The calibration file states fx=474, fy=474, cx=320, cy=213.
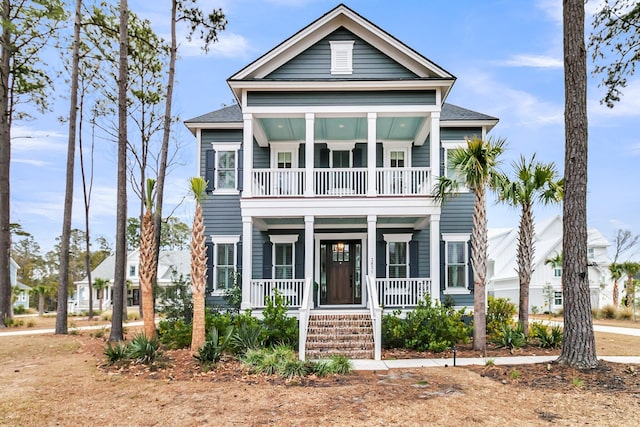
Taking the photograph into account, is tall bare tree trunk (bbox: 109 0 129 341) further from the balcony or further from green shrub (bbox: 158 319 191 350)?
the balcony

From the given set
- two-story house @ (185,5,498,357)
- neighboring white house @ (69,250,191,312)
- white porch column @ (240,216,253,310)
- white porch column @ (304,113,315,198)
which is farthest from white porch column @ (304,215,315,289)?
neighboring white house @ (69,250,191,312)

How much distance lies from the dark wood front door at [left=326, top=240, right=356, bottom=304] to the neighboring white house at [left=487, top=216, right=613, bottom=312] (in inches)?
638

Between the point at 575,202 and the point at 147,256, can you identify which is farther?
the point at 147,256

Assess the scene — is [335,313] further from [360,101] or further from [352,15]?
[352,15]

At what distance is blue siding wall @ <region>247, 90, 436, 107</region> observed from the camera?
1423 centimetres

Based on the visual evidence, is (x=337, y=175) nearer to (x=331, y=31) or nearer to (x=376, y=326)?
(x=331, y=31)

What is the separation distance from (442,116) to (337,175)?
5126 millimetres

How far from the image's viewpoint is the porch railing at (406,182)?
46.3 ft

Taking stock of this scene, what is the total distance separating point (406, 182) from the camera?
14227 mm

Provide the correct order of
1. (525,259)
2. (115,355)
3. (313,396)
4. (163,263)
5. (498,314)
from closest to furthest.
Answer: (313,396)
(115,355)
(525,259)
(498,314)
(163,263)

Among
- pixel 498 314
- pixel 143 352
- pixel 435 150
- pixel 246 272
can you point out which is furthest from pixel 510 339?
pixel 143 352

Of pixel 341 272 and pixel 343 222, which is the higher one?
pixel 343 222

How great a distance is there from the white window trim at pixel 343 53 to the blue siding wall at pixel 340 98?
0.91 m

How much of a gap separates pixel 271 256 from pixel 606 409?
36.9ft
